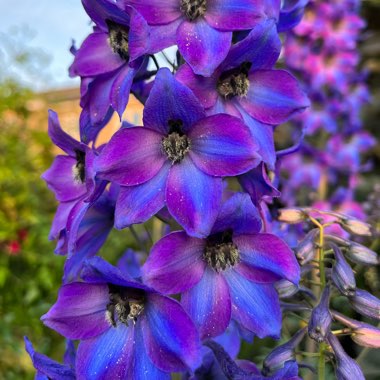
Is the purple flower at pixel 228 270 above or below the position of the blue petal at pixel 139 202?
below

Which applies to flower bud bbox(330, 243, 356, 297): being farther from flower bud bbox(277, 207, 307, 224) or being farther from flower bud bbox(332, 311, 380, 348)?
flower bud bbox(277, 207, 307, 224)

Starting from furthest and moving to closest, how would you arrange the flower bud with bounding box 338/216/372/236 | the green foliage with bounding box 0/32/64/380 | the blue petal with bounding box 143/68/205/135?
1. the green foliage with bounding box 0/32/64/380
2. the flower bud with bounding box 338/216/372/236
3. the blue petal with bounding box 143/68/205/135

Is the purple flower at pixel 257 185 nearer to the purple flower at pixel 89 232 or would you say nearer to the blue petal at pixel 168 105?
the blue petal at pixel 168 105

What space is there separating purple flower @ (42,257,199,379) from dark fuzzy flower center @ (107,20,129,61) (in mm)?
311

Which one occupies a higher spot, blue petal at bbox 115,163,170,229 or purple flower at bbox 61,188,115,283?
blue petal at bbox 115,163,170,229

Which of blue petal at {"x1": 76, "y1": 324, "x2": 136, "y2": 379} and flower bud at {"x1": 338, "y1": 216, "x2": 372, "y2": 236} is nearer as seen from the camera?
blue petal at {"x1": 76, "y1": 324, "x2": 136, "y2": 379}

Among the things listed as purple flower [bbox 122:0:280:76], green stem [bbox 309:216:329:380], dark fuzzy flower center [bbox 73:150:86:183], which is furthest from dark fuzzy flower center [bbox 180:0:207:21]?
green stem [bbox 309:216:329:380]

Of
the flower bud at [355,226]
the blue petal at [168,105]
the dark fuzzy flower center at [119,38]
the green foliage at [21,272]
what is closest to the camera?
the blue petal at [168,105]

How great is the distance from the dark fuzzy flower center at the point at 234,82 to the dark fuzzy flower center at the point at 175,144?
81 millimetres

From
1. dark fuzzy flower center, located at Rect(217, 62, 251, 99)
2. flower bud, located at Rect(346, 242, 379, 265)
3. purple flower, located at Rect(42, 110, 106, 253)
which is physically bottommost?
flower bud, located at Rect(346, 242, 379, 265)

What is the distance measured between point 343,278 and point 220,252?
165 millimetres

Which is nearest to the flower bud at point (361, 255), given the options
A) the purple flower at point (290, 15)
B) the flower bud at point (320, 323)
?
the flower bud at point (320, 323)

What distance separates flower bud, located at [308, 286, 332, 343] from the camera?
771mm

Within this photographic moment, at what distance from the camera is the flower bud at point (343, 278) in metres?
0.82
